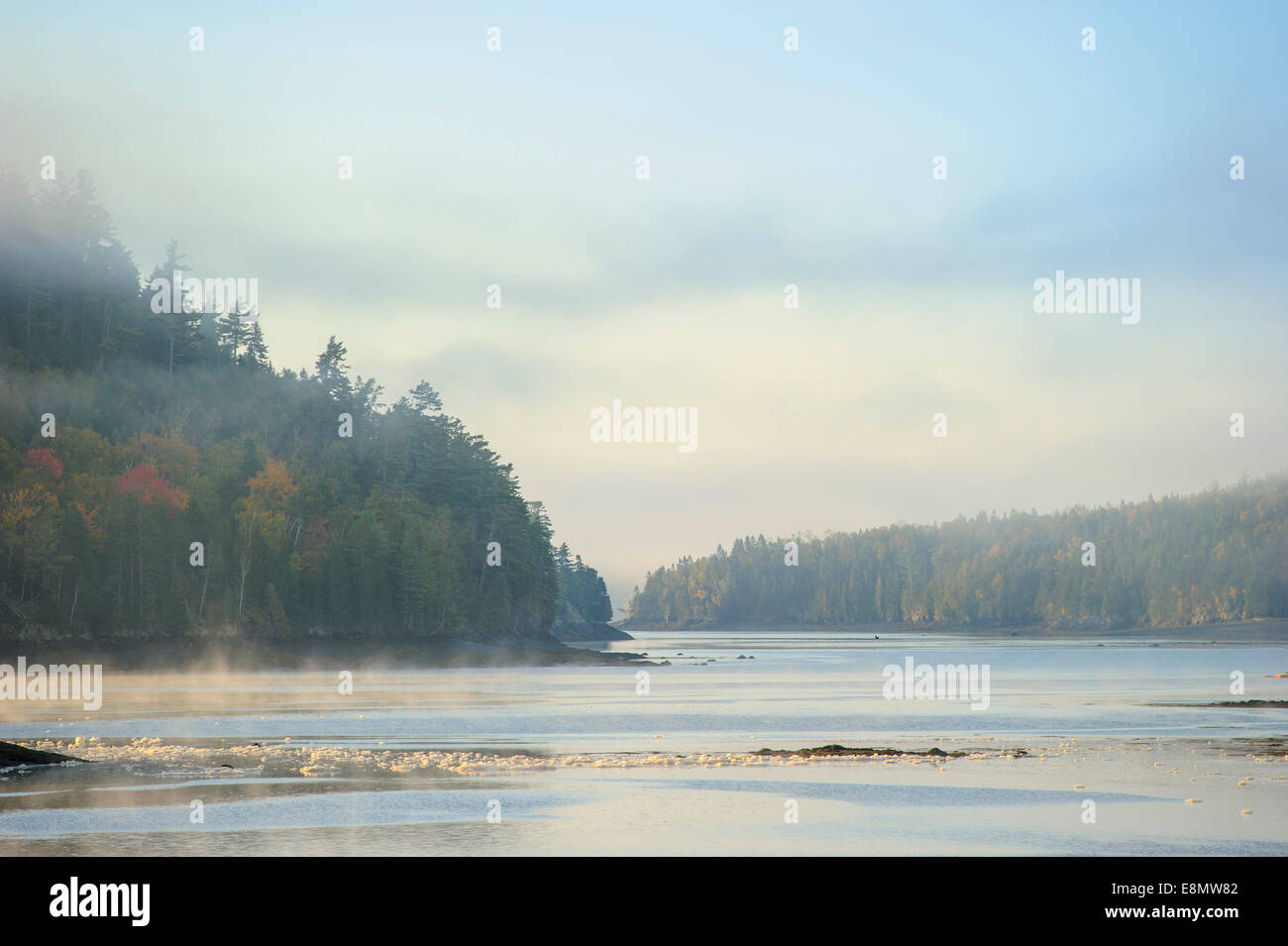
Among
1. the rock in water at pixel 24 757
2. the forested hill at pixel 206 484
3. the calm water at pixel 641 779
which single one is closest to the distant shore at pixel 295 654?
the forested hill at pixel 206 484

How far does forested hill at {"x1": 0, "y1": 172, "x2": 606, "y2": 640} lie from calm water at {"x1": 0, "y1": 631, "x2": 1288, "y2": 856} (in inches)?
1897

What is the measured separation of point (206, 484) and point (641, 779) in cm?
9763

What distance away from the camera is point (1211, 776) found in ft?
101

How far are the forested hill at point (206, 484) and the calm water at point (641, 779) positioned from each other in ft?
158

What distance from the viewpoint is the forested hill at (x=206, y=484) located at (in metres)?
109

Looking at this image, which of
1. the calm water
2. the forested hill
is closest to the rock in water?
the calm water

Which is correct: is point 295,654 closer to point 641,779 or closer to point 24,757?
point 24,757

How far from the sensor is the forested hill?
357 feet

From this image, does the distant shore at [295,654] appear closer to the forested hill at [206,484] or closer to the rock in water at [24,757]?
the forested hill at [206,484]

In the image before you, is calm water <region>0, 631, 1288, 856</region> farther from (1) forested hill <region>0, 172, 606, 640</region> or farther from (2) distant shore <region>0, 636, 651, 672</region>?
(1) forested hill <region>0, 172, 606, 640</region>

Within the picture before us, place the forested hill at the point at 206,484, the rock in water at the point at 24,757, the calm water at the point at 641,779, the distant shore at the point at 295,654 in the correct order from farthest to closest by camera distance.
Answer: the forested hill at the point at 206,484 < the distant shore at the point at 295,654 < the rock in water at the point at 24,757 < the calm water at the point at 641,779

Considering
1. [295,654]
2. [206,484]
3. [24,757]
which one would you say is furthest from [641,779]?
[206,484]
